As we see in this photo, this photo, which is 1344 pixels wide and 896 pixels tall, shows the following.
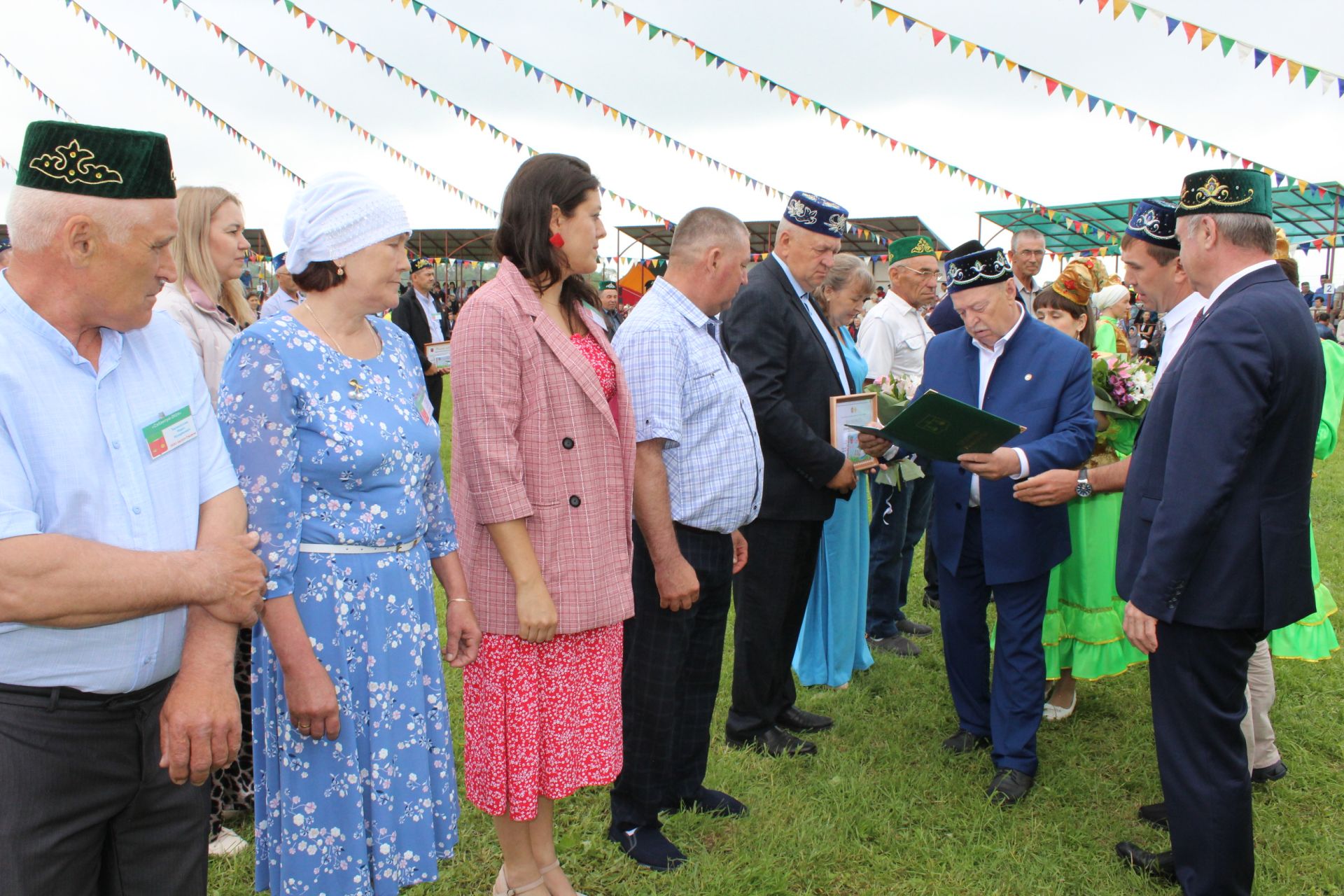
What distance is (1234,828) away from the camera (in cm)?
249

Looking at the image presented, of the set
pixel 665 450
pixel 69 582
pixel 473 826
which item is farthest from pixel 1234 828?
pixel 69 582

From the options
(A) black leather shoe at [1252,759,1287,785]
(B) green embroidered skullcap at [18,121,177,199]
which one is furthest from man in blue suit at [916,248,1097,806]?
(B) green embroidered skullcap at [18,121,177,199]

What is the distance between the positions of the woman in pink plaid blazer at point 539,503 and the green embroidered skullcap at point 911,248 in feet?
12.4

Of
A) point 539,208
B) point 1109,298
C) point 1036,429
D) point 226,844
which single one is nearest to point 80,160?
point 539,208

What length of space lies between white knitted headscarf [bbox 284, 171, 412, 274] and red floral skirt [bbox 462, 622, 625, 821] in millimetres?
1052

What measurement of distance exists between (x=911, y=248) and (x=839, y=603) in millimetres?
2570

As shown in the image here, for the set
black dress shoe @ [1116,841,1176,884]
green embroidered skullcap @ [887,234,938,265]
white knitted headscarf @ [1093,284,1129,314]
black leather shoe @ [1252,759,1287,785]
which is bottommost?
black dress shoe @ [1116,841,1176,884]

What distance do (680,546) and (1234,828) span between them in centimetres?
176

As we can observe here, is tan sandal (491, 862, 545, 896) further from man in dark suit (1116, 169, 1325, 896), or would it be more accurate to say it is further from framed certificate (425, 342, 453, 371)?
framed certificate (425, 342, 453, 371)

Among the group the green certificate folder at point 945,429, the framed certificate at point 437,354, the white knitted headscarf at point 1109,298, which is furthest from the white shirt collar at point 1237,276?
the framed certificate at point 437,354

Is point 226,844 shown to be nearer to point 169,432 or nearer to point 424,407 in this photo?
point 424,407

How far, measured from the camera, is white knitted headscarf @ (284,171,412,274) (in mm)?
1975

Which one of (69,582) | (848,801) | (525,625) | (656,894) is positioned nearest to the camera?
(69,582)

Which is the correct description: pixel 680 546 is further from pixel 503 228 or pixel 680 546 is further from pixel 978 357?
pixel 978 357
